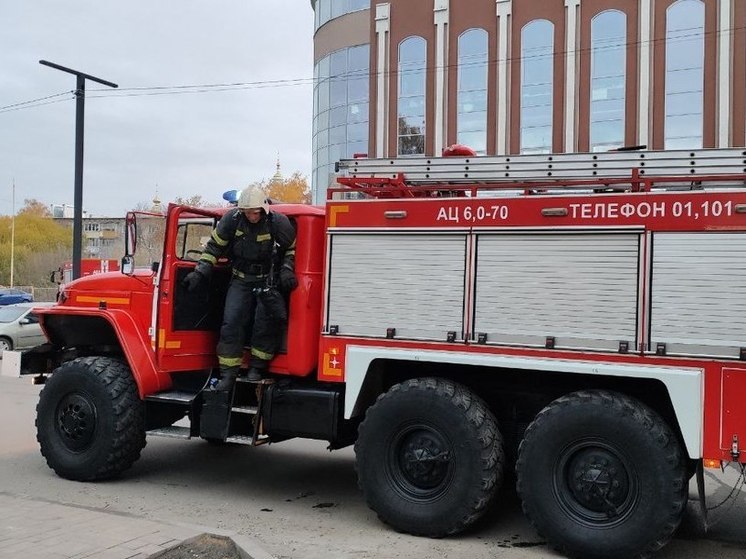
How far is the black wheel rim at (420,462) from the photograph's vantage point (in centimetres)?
573

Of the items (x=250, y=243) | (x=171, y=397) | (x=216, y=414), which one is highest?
(x=250, y=243)

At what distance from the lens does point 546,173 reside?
5.72m

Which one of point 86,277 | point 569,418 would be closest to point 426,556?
point 569,418

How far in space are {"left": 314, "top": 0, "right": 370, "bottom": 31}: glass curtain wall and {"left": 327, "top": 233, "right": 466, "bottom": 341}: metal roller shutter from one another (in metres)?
31.1

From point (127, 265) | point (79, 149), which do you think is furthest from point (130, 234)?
point (79, 149)

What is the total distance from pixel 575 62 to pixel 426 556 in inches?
1100

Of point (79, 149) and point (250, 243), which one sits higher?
point (79, 149)

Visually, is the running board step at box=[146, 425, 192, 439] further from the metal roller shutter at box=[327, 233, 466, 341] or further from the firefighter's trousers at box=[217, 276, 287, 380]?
the metal roller shutter at box=[327, 233, 466, 341]

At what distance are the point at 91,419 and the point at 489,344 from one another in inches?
150

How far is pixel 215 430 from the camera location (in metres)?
6.66

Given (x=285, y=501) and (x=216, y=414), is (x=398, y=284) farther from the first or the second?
(x=285, y=501)

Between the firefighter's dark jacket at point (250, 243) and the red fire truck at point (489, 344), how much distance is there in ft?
0.61

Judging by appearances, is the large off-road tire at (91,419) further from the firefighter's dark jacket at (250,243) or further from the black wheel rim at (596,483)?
the black wheel rim at (596,483)

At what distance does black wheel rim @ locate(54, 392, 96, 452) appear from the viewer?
7020mm
